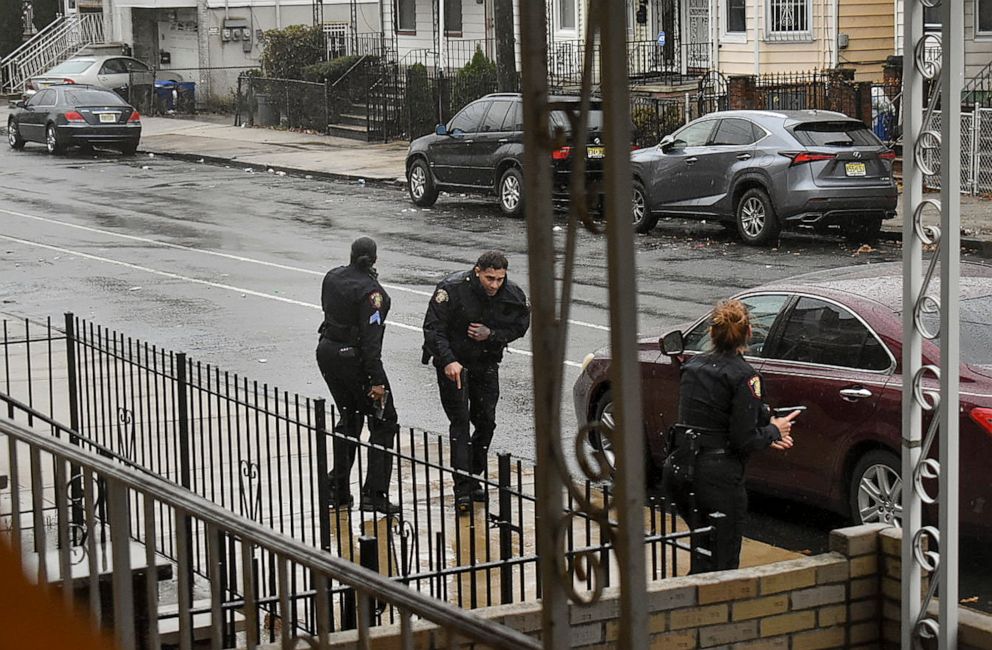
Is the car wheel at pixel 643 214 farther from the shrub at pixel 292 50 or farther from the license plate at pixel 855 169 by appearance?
the shrub at pixel 292 50

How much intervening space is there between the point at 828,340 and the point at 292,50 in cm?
3342

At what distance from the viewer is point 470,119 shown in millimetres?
25250

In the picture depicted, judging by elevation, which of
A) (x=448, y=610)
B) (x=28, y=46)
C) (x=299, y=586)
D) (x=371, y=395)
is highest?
(x=28, y=46)

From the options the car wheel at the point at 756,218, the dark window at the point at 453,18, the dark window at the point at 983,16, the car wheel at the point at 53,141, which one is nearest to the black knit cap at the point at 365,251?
the car wheel at the point at 756,218

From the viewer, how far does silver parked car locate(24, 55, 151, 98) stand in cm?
4541

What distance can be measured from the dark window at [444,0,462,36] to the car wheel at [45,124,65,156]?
12553mm

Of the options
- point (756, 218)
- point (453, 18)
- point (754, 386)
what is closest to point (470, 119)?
point (756, 218)

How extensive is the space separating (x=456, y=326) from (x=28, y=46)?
47.8m

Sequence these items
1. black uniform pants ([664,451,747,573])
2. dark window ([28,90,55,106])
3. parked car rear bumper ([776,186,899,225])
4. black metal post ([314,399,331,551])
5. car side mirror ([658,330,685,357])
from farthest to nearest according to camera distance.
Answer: dark window ([28,90,55,106]), parked car rear bumper ([776,186,899,225]), car side mirror ([658,330,685,357]), black uniform pants ([664,451,747,573]), black metal post ([314,399,331,551])

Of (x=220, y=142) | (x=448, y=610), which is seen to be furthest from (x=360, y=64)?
(x=448, y=610)

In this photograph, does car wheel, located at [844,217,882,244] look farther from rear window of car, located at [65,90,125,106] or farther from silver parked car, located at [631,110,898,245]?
rear window of car, located at [65,90,125,106]

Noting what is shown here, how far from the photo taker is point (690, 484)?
25.4 ft

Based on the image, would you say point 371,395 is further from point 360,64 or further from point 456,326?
point 360,64

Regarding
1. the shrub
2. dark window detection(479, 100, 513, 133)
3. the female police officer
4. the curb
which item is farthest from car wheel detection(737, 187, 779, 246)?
the shrub
